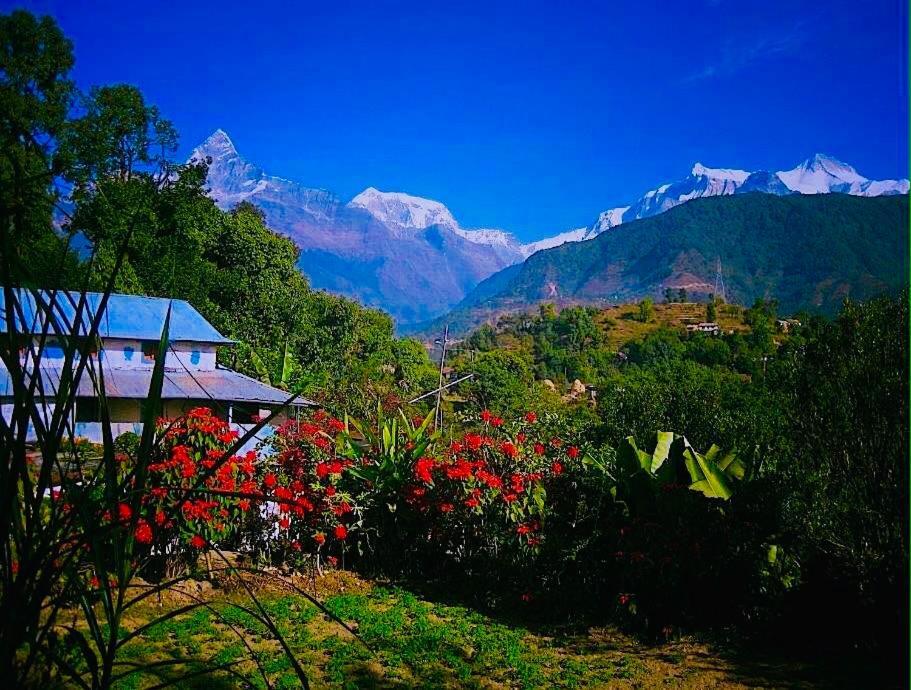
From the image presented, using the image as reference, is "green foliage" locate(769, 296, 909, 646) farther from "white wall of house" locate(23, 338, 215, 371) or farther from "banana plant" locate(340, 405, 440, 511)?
"white wall of house" locate(23, 338, 215, 371)

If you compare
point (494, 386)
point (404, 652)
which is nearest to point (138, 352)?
point (404, 652)

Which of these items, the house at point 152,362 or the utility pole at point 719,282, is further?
the utility pole at point 719,282

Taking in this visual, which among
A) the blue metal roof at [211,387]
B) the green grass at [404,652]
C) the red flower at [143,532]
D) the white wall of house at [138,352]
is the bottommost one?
the green grass at [404,652]

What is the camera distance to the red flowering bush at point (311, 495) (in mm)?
6508

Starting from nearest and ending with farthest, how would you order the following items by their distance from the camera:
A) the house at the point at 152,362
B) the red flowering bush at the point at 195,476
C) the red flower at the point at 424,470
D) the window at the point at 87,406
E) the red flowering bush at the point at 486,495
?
1. the window at the point at 87,406
2. the red flowering bush at the point at 195,476
3. the red flowering bush at the point at 486,495
4. the red flower at the point at 424,470
5. the house at the point at 152,362

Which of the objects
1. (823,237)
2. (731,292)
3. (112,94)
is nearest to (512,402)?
(112,94)

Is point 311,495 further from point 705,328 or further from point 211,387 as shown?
point 705,328

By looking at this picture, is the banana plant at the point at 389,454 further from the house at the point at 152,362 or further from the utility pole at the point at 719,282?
the utility pole at the point at 719,282

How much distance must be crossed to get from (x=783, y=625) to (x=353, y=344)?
27.2 metres

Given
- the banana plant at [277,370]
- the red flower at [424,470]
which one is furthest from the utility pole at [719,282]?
the red flower at [424,470]

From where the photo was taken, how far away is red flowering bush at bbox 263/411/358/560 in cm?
651

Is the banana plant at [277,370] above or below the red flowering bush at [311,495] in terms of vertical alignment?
above

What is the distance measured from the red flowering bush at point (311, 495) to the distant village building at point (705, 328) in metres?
61.4

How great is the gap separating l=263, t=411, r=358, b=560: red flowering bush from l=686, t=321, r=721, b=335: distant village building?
61.4 m
